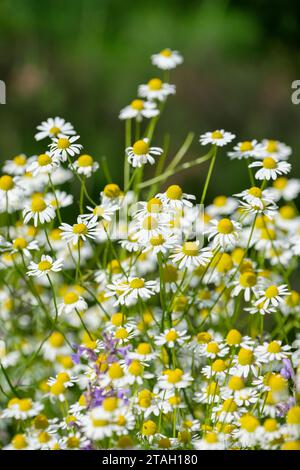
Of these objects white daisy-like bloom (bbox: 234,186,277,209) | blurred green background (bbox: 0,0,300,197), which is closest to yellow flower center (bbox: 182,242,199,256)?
white daisy-like bloom (bbox: 234,186,277,209)

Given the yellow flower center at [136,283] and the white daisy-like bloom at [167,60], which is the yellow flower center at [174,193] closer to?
the yellow flower center at [136,283]

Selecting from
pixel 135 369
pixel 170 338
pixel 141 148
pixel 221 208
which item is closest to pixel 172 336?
pixel 170 338

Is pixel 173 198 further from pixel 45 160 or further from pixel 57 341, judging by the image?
pixel 57 341

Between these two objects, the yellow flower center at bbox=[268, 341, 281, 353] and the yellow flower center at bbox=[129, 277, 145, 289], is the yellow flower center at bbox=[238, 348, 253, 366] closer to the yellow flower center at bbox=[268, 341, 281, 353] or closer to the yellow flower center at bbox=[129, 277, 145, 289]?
the yellow flower center at bbox=[268, 341, 281, 353]

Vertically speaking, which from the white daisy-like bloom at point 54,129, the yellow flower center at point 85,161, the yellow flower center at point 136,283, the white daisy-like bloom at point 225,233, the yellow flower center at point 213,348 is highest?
the white daisy-like bloom at point 54,129

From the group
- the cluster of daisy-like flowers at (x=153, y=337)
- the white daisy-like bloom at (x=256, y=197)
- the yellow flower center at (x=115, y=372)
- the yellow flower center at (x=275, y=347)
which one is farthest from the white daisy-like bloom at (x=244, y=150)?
the yellow flower center at (x=115, y=372)
